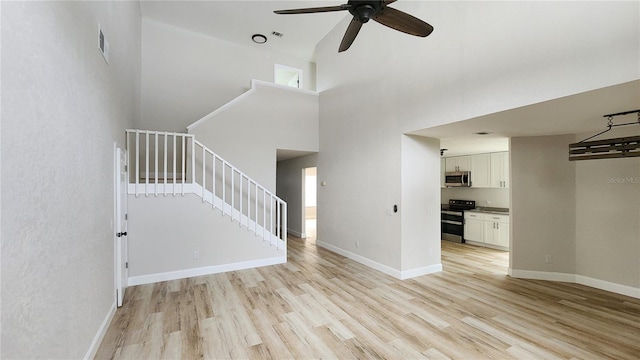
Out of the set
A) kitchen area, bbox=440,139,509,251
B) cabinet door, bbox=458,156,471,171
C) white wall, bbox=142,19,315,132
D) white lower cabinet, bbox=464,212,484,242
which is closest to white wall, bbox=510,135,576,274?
kitchen area, bbox=440,139,509,251

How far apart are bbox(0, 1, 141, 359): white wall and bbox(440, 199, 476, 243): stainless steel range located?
7.18m

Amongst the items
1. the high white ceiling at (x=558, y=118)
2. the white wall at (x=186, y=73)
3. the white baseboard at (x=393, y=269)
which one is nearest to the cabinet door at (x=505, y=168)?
the high white ceiling at (x=558, y=118)

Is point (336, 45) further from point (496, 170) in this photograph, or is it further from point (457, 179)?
point (496, 170)

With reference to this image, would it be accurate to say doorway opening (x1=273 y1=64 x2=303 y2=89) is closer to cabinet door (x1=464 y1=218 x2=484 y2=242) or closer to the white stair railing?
the white stair railing

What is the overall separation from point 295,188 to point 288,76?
3.51m

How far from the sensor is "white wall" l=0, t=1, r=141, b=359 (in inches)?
49.6

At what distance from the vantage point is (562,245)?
434 cm

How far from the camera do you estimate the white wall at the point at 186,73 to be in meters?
6.09

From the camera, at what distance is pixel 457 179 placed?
23.8 ft

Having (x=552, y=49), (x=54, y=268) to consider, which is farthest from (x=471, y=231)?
(x=54, y=268)

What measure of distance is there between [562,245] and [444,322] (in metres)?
2.88

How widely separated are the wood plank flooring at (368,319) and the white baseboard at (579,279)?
14 centimetres

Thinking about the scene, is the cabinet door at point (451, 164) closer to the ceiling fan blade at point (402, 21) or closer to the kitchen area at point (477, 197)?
the kitchen area at point (477, 197)

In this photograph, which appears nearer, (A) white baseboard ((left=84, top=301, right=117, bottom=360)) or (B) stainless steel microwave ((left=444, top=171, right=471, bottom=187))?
(A) white baseboard ((left=84, top=301, right=117, bottom=360))
